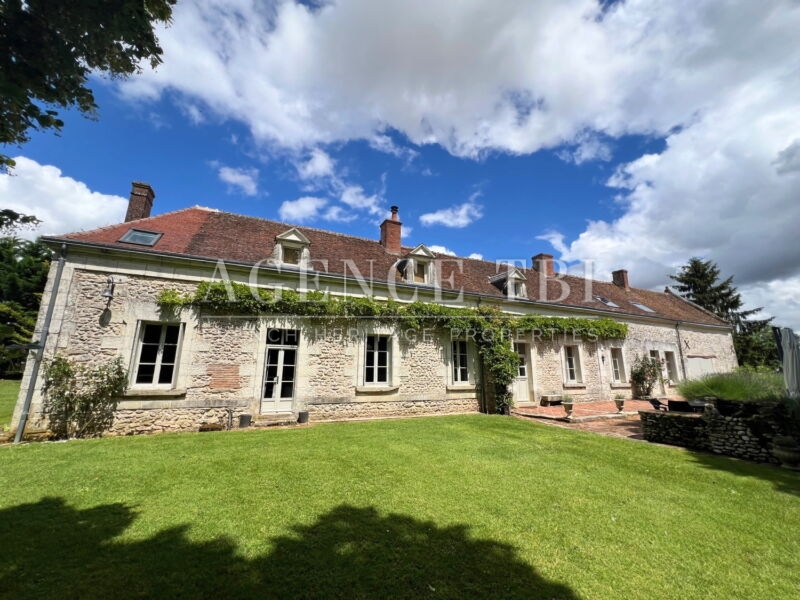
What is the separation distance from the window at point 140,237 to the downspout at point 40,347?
117cm

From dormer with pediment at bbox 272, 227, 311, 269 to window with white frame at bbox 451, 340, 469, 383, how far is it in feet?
17.8

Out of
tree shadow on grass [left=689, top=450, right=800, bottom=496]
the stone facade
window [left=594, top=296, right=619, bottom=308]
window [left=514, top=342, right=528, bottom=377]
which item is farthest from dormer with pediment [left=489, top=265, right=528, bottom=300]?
tree shadow on grass [left=689, top=450, right=800, bottom=496]

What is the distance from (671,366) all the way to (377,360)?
50.7 ft

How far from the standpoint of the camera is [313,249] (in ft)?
36.1

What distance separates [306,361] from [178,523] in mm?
5963

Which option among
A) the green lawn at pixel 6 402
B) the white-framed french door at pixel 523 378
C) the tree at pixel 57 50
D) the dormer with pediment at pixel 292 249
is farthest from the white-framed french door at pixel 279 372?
the white-framed french door at pixel 523 378

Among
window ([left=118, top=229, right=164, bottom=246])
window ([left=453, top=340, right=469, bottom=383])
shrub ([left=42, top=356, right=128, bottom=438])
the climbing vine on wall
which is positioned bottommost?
shrub ([left=42, top=356, right=128, bottom=438])

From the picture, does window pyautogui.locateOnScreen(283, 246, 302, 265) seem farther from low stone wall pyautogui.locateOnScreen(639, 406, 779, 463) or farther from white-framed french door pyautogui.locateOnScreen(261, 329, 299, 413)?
low stone wall pyautogui.locateOnScreen(639, 406, 779, 463)

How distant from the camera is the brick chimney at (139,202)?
10.1 metres

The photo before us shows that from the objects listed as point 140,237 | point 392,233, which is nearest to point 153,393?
point 140,237

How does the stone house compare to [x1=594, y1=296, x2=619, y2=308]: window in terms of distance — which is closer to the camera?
the stone house

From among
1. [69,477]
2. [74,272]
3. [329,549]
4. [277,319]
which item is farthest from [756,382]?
[74,272]

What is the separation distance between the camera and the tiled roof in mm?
8852

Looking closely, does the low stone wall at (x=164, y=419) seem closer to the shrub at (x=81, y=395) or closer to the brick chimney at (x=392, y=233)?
the shrub at (x=81, y=395)
